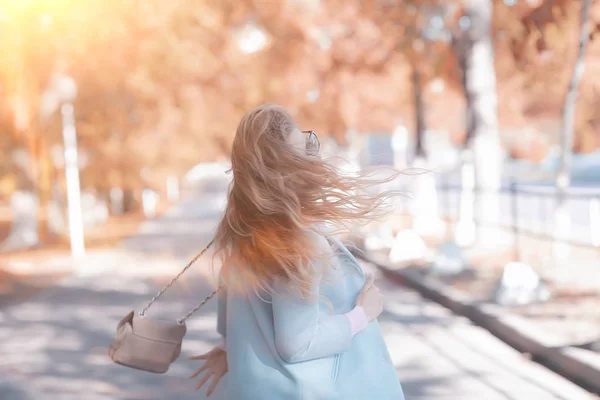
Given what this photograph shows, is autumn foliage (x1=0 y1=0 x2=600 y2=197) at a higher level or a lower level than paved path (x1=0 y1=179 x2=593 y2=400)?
higher

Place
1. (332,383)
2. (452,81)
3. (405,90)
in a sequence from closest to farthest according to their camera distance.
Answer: (332,383), (452,81), (405,90)

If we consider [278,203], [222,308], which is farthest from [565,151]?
[278,203]

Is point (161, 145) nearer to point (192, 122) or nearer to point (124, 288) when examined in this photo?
point (192, 122)

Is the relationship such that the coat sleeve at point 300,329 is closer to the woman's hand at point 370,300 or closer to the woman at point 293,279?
the woman at point 293,279

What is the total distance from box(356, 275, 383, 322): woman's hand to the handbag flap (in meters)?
0.83

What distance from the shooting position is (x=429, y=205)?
21.4 m

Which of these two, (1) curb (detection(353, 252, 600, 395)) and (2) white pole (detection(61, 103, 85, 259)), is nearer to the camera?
(1) curb (detection(353, 252, 600, 395))

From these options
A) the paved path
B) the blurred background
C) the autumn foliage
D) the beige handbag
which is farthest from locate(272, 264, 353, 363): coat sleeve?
the autumn foliage

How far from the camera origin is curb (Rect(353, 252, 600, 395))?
6.24m

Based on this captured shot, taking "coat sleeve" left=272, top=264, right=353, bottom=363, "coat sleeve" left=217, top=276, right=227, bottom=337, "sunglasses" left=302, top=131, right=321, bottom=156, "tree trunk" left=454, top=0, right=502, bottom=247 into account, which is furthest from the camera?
"tree trunk" left=454, top=0, right=502, bottom=247

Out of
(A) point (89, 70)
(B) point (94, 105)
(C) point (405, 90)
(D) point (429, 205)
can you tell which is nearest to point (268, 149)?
(D) point (429, 205)

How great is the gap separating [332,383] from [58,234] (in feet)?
Answer: 86.3

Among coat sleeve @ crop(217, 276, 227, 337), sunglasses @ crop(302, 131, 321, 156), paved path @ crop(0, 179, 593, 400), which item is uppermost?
sunglasses @ crop(302, 131, 321, 156)

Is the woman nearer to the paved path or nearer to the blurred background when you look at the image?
the blurred background
